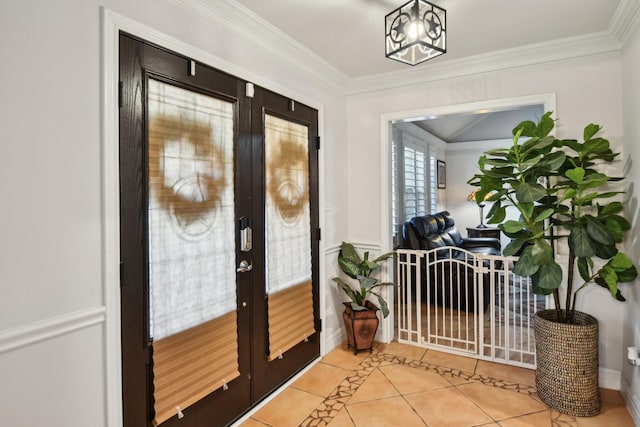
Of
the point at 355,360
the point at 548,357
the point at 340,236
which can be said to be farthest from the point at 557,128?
the point at 355,360

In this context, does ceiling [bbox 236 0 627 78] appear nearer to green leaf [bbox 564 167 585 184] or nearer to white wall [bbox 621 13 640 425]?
white wall [bbox 621 13 640 425]

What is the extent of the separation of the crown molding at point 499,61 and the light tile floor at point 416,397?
246 centimetres

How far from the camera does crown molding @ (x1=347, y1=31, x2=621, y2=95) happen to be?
2.63 metres

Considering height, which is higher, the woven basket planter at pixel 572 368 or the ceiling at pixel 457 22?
the ceiling at pixel 457 22

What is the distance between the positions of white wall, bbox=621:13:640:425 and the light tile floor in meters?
0.20

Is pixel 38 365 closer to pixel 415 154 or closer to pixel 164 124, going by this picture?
pixel 164 124

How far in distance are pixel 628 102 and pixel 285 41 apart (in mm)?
2374

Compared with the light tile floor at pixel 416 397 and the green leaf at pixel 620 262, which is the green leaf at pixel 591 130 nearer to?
the green leaf at pixel 620 262

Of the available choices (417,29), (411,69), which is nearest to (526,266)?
(417,29)

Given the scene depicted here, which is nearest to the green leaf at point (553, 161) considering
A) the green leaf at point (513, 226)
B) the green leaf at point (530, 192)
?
the green leaf at point (530, 192)

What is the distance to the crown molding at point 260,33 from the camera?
207 centimetres

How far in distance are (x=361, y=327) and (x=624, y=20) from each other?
288 cm

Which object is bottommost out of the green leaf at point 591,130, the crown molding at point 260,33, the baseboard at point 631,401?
the baseboard at point 631,401

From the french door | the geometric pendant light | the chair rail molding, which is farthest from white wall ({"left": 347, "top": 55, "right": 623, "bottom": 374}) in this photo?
the chair rail molding
